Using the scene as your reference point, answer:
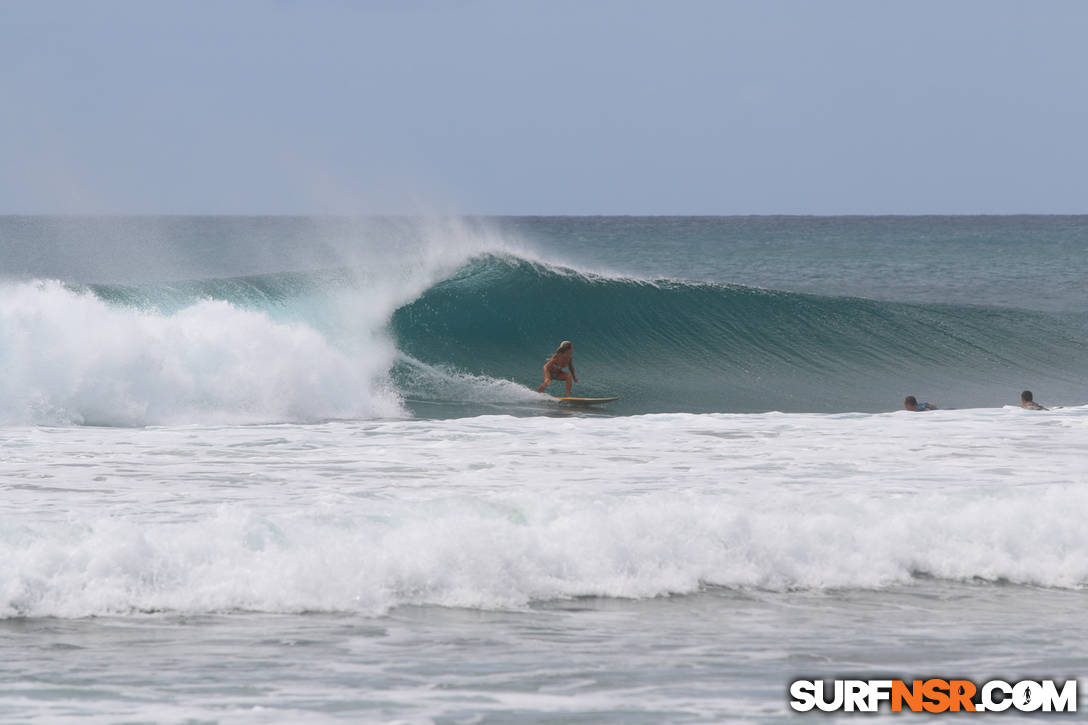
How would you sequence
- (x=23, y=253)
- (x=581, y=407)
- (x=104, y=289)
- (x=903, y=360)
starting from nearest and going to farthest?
(x=581, y=407), (x=104, y=289), (x=903, y=360), (x=23, y=253)

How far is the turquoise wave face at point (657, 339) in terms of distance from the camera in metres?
16.4

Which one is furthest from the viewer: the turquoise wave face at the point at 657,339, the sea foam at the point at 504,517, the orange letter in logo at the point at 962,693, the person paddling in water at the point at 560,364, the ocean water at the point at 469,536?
the turquoise wave face at the point at 657,339

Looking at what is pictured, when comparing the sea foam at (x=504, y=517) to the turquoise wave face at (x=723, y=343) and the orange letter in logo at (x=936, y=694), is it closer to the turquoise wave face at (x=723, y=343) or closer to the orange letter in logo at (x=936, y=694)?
the orange letter in logo at (x=936, y=694)

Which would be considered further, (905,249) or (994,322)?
(905,249)

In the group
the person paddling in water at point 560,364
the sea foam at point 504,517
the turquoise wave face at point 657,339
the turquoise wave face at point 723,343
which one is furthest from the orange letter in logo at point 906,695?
the person paddling in water at point 560,364

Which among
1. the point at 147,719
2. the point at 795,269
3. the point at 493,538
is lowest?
the point at 147,719

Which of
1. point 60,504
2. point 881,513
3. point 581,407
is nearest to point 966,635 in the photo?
point 881,513

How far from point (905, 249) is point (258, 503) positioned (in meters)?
61.7

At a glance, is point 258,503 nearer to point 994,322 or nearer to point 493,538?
point 493,538

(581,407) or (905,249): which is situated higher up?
(905,249)

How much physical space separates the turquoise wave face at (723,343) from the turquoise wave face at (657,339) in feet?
0.12

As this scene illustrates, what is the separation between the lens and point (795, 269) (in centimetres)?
5094

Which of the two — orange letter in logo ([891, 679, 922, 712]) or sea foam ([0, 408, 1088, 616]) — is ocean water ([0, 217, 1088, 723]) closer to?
sea foam ([0, 408, 1088, 616])

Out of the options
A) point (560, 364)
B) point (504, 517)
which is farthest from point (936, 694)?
point (560, 364)
